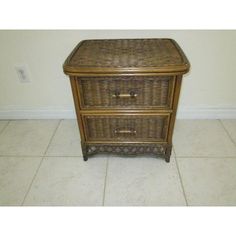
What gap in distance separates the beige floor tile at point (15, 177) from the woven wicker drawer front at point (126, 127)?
1.19 ft

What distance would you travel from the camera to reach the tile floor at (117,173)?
91 centimetres

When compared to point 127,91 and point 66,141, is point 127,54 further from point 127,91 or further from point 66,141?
point 66,141

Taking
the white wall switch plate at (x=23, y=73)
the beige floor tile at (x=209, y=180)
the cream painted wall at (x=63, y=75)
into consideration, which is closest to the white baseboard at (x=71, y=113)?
the cream painted wall at (x=63, y=75)

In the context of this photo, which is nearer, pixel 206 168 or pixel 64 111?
pixel 206 168

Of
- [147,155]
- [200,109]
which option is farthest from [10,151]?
[200,109]

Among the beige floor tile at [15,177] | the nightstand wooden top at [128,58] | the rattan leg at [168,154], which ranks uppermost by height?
the nightstand wooden top at [128,58]

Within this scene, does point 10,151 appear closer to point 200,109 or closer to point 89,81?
point 89,81

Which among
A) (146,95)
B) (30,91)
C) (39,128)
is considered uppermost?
(146,95)

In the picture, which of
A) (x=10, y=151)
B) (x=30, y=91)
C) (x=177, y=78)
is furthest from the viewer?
(x=30, y=91)

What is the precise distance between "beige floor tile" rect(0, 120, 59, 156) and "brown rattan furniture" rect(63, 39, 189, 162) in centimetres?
34

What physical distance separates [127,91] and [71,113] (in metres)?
0.65

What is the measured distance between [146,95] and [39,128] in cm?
81

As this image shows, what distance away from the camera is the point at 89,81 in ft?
2.65

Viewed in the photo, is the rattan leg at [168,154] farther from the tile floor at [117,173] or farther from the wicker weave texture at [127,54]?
the wicker weave texture at [127,54]
